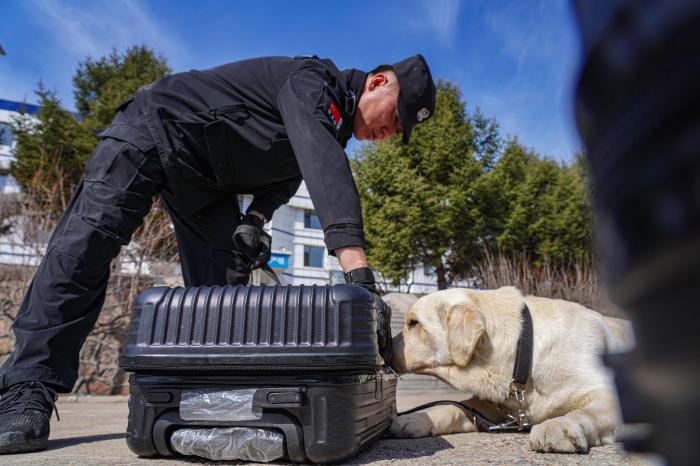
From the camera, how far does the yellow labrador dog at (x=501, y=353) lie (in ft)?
7.65

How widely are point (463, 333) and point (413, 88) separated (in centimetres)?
128

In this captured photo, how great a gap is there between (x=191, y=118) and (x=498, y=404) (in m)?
2.10

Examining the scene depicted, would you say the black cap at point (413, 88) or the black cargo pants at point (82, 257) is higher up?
the black cap at point (413, 88)

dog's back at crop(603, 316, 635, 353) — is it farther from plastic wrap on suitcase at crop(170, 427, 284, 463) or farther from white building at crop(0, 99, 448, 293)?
white building at crop(0, 99, 448, 293)

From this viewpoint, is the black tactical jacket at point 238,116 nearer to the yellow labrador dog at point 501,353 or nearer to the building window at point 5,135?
the yellow labrador dog at point 501,353

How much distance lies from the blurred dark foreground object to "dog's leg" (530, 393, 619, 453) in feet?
5.47

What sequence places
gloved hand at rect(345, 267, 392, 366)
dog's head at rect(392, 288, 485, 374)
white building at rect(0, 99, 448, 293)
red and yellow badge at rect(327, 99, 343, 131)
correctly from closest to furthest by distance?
gloved hand at rect(345, 267, 392, 366) < red and yellow badge at rect(327, 99, 343, 131) < dog's head at rect(392, 288, 485, 374) < white building at rect(0, 99, 448, 293)

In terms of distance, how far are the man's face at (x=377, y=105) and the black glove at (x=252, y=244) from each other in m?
0.74

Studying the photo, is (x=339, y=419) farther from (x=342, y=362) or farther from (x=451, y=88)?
(x=451, y=88)

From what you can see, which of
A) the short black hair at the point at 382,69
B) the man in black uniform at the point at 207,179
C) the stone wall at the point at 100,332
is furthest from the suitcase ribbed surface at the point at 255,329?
the stone wall at the point at 100,332

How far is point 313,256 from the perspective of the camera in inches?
1208

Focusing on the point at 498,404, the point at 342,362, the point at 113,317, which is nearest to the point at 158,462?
the point at 342,362

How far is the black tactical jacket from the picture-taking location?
2.13 metres

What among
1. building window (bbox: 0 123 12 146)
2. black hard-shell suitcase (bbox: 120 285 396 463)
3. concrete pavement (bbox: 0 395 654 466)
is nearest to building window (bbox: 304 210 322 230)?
building window (bbox: 0 123 12 146)
